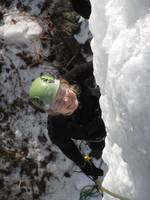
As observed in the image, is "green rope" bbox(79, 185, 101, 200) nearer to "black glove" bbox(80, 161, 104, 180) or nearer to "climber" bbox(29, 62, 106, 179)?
"black glove" bbox(80, 161, 104, 180)

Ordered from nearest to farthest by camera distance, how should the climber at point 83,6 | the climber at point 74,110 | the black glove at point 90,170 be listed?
the climber at point 74,110 → the black glove at point 90,170 → the climber at point 83,6

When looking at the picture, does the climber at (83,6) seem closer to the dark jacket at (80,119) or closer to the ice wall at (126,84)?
the dark jacket at (80,119)

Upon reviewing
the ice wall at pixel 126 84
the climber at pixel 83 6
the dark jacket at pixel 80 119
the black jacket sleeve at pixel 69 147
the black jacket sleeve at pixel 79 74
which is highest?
the ice wall at pixel 126 84

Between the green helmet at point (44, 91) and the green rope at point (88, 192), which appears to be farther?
the green rope at point (88, 192)

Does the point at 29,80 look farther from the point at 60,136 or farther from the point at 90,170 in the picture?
the point at 60,136

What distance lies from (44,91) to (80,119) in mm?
576

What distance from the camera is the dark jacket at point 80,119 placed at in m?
3.60

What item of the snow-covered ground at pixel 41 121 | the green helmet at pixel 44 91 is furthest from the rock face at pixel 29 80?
the green helmet at pixel 44 91

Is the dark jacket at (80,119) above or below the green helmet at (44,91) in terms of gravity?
below

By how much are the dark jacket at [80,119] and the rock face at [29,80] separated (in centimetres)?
125

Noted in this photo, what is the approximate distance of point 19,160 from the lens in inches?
197

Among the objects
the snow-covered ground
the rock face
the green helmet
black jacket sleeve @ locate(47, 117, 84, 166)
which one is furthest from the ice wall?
the rock face

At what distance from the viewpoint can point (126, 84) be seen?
2043 mm

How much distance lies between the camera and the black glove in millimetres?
4066
